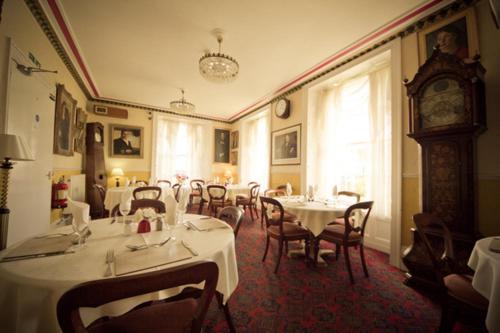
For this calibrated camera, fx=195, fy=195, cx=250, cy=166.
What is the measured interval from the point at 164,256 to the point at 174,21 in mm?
Result: 2982

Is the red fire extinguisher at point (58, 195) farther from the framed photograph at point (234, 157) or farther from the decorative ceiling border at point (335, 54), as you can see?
the framed photograph at point (234, 157)

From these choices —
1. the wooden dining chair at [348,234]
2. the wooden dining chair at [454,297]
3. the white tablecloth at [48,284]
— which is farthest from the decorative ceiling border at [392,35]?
the white tablecloth at [48,284]

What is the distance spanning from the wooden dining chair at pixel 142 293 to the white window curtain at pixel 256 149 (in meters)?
4.53

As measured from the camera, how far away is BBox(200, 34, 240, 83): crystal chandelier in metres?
2.73

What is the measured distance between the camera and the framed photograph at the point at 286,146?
4449mm

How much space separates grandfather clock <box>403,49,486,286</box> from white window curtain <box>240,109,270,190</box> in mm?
3552

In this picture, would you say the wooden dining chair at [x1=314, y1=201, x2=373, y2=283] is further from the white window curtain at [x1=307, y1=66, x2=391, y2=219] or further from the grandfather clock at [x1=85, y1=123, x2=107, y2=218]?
the grandfather clock at [x1=85, y1=123, x2=107, y2=218]

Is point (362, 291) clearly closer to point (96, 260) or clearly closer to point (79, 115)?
point (96, 260)

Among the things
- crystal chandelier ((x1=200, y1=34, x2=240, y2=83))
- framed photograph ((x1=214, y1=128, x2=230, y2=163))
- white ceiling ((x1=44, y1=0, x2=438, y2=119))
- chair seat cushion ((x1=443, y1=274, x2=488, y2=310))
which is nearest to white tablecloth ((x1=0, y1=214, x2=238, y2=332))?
chair seat cushion ((x1=443, y1=274, x2=488, y2=310))

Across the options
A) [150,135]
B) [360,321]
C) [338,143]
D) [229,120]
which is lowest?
[360,321]

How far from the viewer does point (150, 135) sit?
6.18m

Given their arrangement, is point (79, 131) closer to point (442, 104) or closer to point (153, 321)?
point (153, 321)

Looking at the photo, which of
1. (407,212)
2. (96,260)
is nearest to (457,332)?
(407,212)

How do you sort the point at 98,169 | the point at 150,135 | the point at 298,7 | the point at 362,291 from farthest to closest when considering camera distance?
the point at 150,135, the point at 98,169, the point at 298,7, the point at 362,291
